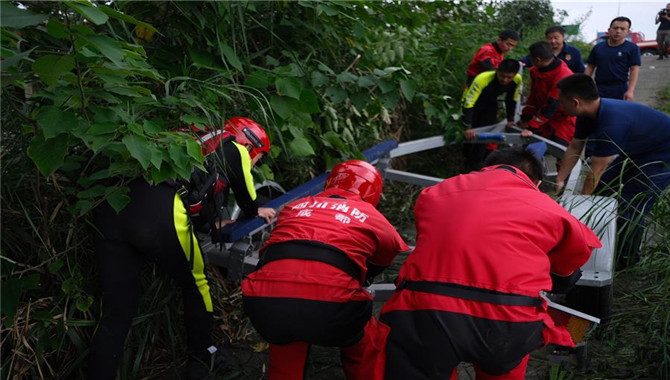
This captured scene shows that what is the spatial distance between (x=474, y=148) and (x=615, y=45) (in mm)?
2221

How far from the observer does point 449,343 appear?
2.08 m

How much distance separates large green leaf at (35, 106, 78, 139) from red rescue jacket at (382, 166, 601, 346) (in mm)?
1394

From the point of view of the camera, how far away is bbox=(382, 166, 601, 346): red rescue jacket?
2.08m

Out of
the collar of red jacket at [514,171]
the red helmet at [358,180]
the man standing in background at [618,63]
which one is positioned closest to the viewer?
the collar of red jacket at [514,171]

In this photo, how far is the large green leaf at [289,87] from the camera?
3018 mm

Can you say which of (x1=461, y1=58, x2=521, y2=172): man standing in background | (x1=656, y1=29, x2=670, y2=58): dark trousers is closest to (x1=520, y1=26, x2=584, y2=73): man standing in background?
(x1=461, y1=58, x2=521, y2=172): man standing in background

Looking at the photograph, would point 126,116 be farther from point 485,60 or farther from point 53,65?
point 485,60

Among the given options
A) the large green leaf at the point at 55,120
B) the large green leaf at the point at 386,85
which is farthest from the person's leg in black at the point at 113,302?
the large green leaf at the point at 386,85

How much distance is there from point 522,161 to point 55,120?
1906mm

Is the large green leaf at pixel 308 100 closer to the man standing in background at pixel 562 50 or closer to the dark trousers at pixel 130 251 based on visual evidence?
the dark trousers at pixel 130 251

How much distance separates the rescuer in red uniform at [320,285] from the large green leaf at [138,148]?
28.8 inches

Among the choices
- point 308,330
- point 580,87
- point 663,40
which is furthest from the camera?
point 663,40

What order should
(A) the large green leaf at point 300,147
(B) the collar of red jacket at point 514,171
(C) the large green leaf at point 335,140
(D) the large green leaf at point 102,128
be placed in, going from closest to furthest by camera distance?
(D) the large green leaf at point 102,128, (B) the collar of red jacket at point 514,171, (A) the large green leaf at point 300,147, (C) the large green leaf at point 335,140

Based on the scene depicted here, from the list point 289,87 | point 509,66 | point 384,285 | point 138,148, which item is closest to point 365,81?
point 289,87
